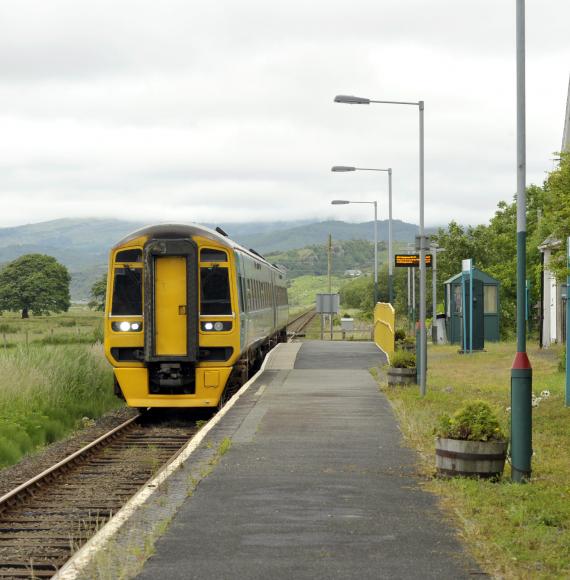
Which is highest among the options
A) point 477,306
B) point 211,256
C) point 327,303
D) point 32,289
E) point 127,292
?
point 32,289

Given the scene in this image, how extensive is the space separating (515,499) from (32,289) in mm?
91175

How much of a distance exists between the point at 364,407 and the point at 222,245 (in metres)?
4.11

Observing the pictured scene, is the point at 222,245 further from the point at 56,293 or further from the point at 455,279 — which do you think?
the point at 56,293

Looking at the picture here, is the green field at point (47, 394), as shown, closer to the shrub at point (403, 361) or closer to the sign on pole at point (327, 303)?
the shrub at point (403, 361)

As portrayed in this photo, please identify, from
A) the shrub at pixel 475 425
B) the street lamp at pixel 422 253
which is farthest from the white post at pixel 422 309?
the shrub at pixel 475 425

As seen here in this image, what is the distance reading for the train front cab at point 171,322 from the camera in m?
19.4

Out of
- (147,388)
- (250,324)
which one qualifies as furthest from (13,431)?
(250,324)

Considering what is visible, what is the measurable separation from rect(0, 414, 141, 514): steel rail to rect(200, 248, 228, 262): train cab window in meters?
3.73

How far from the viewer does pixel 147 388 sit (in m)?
19.6

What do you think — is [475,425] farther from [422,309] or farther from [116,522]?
[422,309]

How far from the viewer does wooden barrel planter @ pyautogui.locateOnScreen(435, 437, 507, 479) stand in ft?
35.6

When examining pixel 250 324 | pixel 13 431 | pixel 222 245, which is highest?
pixel 222 245

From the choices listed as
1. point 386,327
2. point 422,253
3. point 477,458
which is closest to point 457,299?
point 386,327

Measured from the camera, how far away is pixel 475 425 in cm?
1084
